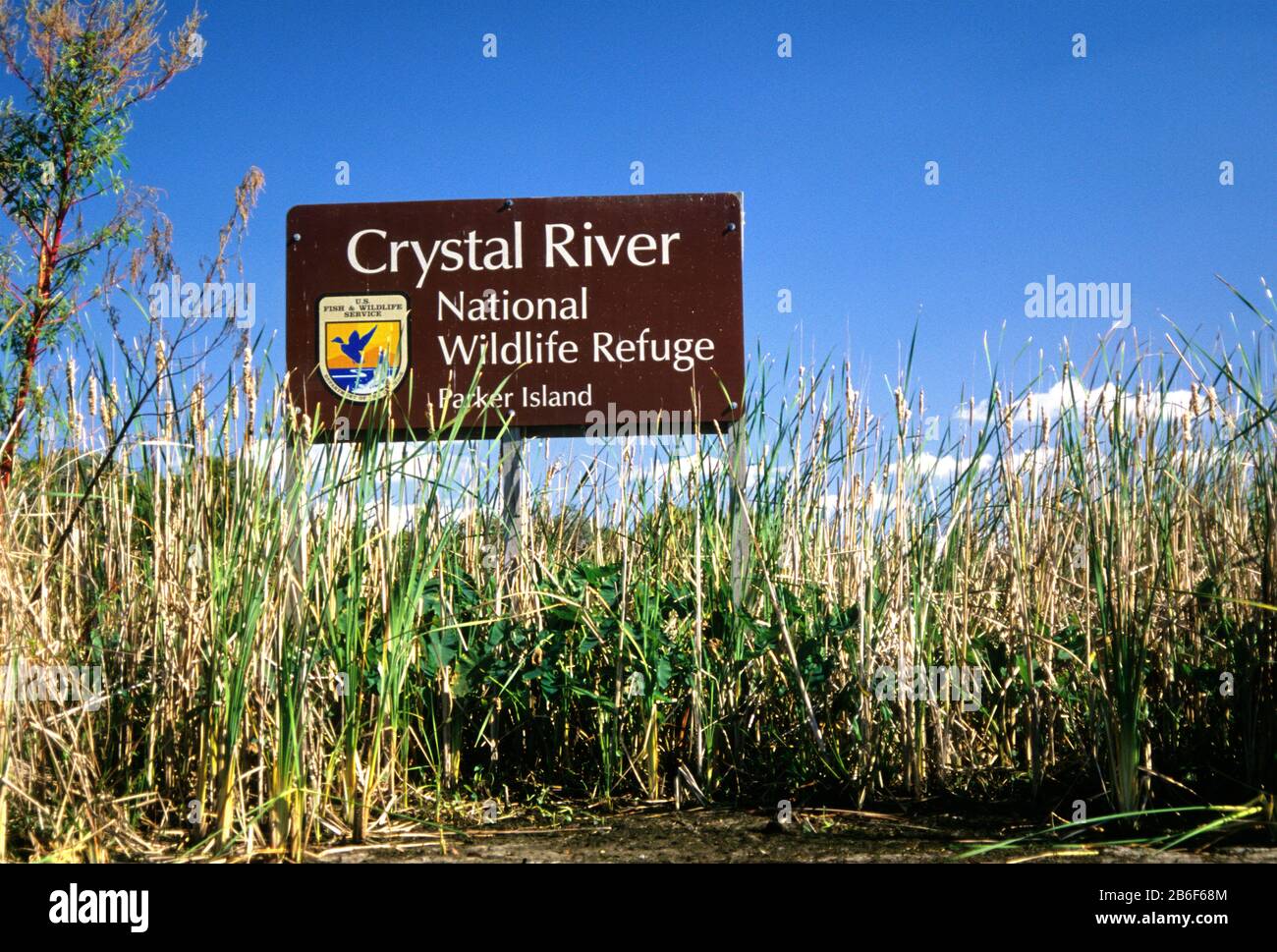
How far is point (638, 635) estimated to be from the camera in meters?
3.31

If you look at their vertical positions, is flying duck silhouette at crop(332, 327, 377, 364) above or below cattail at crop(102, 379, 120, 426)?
above

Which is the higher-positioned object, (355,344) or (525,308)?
(525,308)

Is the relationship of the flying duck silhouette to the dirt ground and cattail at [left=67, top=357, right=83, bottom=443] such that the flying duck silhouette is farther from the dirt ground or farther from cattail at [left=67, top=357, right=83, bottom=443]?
the dirt ground

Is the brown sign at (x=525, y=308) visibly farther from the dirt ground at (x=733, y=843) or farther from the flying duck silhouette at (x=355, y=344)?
the dirt ground at (x=733, y=843)

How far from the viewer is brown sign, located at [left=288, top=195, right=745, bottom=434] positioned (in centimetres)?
436

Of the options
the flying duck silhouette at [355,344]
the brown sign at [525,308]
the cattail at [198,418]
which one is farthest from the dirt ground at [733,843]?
the flying duck silhouette at [355,344]

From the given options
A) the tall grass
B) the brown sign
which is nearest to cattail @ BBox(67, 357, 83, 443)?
the tall grass

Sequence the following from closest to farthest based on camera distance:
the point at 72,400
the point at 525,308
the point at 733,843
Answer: the point at 733,843
the point at 72,400
the point at 525,308

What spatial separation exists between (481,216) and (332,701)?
2405 mm

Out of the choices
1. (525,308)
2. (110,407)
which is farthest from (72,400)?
(525,308)

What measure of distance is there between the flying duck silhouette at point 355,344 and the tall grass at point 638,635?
1162 millimetres

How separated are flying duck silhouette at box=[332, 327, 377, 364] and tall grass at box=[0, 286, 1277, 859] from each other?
1162 millimetres

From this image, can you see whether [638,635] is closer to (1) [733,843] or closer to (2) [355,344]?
(1) [733,843]

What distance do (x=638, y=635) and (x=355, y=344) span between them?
77.7 inches
